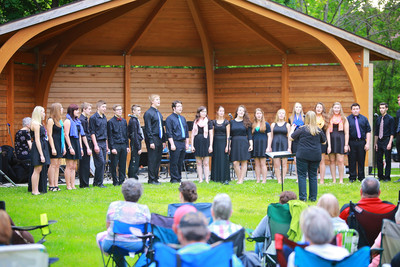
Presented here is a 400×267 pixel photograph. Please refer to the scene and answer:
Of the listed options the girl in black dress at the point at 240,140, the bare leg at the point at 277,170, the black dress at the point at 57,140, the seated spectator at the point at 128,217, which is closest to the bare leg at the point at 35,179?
the black dress at the point at 57,140

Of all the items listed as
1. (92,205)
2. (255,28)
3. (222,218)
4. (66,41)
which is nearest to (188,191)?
(222,218)

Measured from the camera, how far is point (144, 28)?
1586 centimetres

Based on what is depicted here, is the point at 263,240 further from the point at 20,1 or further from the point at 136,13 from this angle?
the point at 20,1

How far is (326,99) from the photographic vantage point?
15914mm

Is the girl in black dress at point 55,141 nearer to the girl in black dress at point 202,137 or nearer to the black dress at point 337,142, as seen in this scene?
the girl in black dress at point 202,137

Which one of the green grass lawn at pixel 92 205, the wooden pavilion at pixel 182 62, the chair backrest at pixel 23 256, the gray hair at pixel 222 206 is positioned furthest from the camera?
the wooden pavilion at pixel 182 62

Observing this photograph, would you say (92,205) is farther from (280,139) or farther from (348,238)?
(348,238)

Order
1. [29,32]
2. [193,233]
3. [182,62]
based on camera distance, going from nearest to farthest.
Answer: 1. [193,233]
2. [29,32]
3. [182,62]

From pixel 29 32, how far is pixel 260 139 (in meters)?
5.63

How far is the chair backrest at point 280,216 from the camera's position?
572cm

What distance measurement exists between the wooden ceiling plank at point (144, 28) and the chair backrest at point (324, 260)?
38.2ft

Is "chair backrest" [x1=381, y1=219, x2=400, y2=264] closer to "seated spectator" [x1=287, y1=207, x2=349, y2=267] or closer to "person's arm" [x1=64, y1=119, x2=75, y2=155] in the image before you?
"seated spectator" [x1=287, y1=207, x2=349, y2=267]

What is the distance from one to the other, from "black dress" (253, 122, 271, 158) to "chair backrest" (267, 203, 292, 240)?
7.38 metres

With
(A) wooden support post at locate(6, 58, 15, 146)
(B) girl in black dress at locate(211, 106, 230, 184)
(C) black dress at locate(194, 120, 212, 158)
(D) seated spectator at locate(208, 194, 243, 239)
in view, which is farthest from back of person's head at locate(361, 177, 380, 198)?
(A) wooden support post at locate(6, 58, 15, 146)
